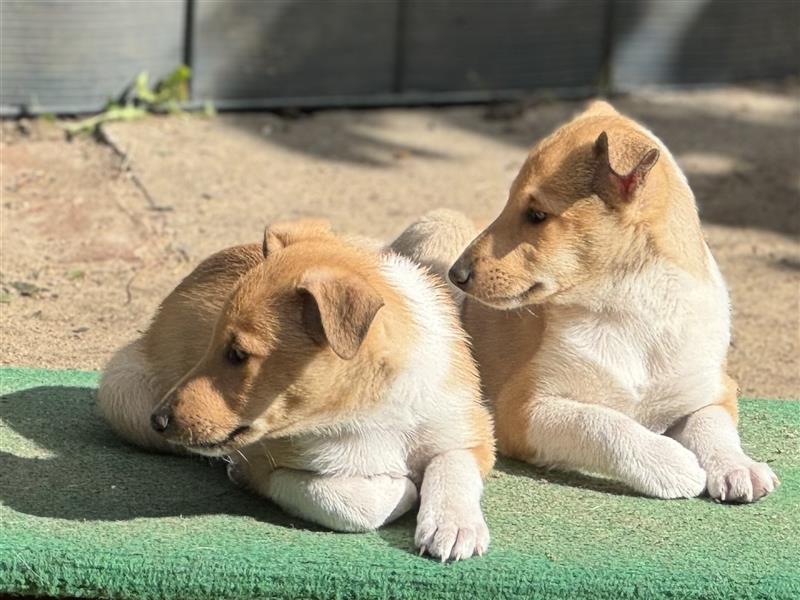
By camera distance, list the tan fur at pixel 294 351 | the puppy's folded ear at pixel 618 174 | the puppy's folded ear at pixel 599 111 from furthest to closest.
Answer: the puppy's folded ear at pixel 599 111 < the puppy's folded ear at pixel 618 174 < the tan fur at pixel 294 351

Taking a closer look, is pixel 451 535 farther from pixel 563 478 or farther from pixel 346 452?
pixel 563 478

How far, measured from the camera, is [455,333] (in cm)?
543

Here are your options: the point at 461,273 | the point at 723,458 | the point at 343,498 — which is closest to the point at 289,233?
the point at 461,273

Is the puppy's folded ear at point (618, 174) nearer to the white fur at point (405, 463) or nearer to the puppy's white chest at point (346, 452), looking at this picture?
the white fur at point (405, 463)

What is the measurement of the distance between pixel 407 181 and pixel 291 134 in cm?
131

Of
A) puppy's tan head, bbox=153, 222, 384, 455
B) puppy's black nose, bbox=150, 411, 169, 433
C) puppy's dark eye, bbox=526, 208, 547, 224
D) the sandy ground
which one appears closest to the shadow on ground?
the sandy ground

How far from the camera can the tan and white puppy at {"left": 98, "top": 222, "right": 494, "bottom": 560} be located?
479 centimetres

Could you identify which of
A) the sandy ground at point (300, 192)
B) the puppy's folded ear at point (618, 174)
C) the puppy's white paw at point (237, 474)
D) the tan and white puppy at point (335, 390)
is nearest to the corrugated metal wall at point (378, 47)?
the sandy ground at point (300, 192)

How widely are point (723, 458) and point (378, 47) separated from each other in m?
7.23

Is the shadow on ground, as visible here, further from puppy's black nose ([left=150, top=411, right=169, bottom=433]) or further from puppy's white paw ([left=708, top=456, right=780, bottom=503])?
puppy's black nose ([left=150, top=411, right=169, bottom=433])

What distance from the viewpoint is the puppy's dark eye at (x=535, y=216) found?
18.0 ft

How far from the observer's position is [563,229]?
5.47 meters

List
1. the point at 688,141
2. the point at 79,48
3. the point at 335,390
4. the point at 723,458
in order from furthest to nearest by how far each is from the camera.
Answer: the point at 688,141
the point at 79,48
the point at 723,458
the point at 335,390

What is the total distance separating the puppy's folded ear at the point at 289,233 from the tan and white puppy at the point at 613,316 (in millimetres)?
570
